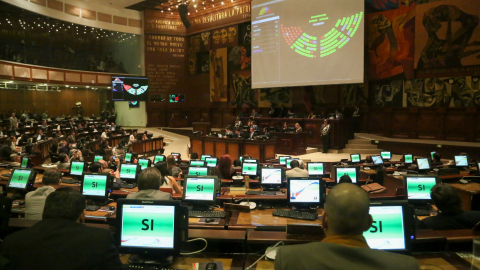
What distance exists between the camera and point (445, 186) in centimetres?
350

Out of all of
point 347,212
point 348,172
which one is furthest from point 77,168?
point 347,212

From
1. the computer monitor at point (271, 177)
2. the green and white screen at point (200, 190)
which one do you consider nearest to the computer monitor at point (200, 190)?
the green and white screen at point (200, 190)

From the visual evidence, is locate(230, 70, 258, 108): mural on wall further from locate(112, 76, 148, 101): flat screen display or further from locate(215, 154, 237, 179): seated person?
locate(215, 154, 237, 179): seated person

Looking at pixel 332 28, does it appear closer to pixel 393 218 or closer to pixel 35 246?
pixel 393 218

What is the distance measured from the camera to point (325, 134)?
1359 cm

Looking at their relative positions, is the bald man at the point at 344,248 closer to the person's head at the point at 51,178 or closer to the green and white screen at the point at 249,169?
the person's head at the point at 51,178

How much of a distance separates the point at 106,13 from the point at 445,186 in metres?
21.1

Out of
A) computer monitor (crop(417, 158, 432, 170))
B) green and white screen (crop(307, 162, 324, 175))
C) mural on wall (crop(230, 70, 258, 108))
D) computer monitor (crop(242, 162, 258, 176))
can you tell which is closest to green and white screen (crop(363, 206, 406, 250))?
computer monitor (crop(242, 162, 258, 176))

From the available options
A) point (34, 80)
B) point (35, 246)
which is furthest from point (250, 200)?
point (34, 80)

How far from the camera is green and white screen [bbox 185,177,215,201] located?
172 inches

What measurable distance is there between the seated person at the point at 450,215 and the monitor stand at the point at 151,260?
2.52 metres

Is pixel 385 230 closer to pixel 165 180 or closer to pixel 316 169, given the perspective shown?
pixel 165 180

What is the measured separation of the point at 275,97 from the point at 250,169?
1166 cm

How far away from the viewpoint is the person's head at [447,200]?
3408 millimetres
